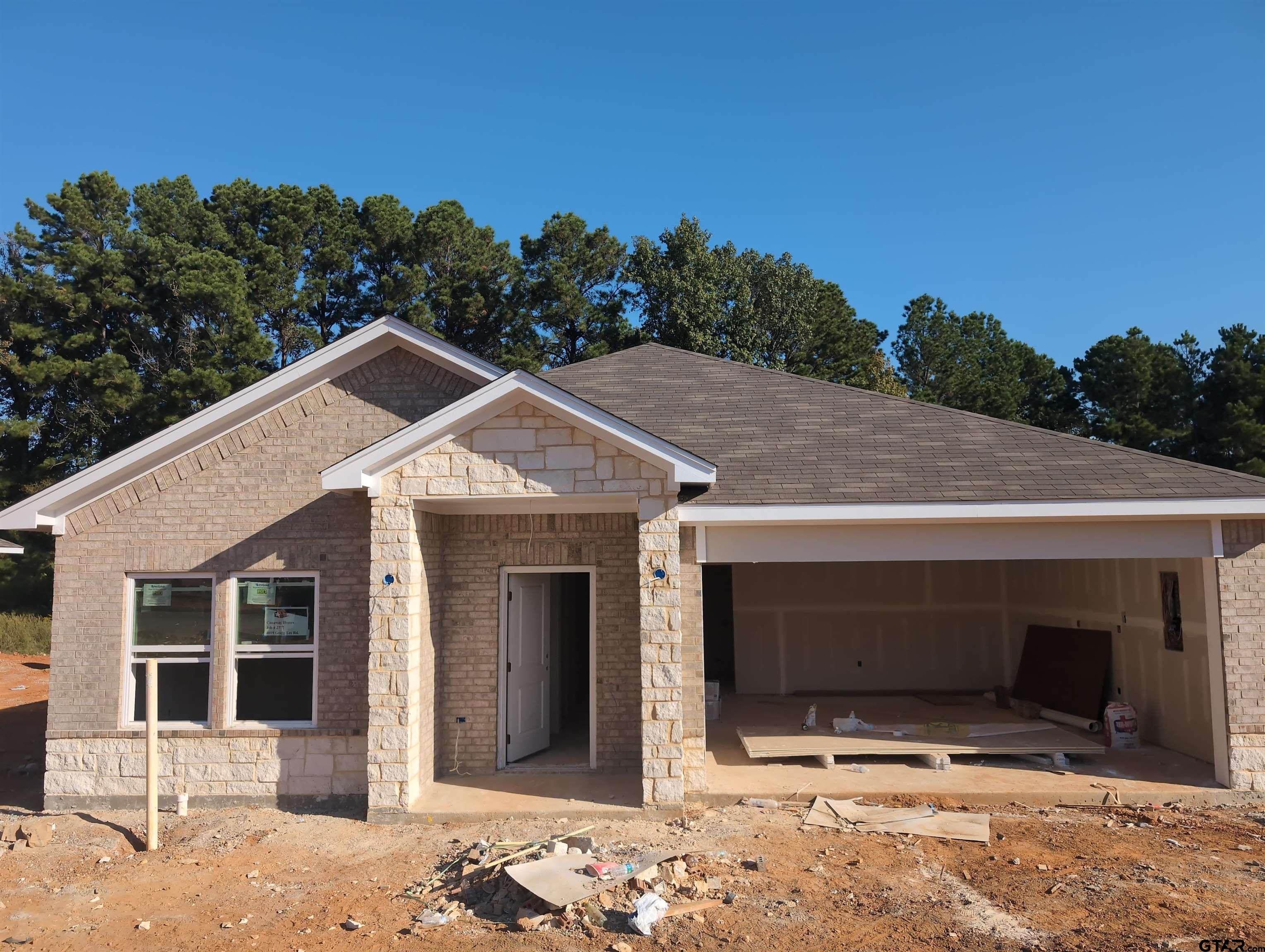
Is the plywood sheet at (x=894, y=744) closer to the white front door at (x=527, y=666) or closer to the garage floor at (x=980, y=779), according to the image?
the garage floor at (x=980, y=779)

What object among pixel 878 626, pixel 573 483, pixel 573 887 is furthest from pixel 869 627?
pixel 573 887

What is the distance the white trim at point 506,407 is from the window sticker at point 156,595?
264cm

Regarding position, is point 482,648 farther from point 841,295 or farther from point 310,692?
point 841,295

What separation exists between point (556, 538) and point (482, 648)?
149 cm

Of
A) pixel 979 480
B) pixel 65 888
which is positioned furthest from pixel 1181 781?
pixel 65 888

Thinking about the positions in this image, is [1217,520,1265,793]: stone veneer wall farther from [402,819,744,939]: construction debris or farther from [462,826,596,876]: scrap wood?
[462,826,596,876]: scrap wood

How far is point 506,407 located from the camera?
8430 mm

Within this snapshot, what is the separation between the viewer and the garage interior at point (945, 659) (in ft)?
30.6

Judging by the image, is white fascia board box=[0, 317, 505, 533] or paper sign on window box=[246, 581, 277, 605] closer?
white fascia board box=[0, 317, 505, 533]

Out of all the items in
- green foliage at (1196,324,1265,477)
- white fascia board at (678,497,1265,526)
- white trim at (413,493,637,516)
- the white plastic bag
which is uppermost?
green foliage at (1196,324,1265,477)

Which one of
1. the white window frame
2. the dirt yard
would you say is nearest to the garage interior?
the dirt yard

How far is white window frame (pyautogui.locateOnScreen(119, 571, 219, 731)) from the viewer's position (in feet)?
30.2

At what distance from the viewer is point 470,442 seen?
27.8 ft

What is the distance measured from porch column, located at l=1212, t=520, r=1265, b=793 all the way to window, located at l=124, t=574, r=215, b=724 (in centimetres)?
1062
